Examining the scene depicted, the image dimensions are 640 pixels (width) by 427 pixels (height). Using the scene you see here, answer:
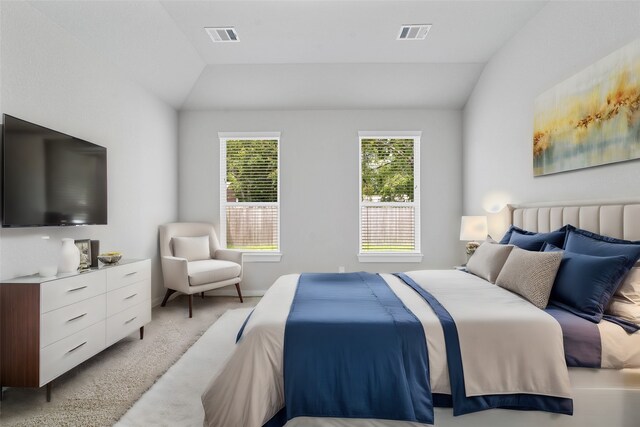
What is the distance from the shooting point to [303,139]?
4.91 metres

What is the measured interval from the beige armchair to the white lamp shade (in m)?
2.78

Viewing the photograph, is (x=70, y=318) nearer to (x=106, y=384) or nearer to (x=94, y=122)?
(x=106, y=384)

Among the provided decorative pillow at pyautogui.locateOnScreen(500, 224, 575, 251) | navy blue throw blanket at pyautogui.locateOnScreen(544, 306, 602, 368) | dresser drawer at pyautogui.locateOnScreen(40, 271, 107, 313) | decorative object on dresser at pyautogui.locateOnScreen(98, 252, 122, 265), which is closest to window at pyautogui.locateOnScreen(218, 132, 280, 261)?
decorative object on dresser at pyautogui.locateOnScreen(98, 252, 122, 265)

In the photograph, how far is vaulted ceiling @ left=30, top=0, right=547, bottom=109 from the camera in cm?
317

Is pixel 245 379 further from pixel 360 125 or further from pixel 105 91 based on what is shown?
pixel 360 125

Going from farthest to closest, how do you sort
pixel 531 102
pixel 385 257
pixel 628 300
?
pixel 385 257
pixel 531 102
pixel 628 300

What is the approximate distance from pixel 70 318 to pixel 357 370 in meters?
1.93

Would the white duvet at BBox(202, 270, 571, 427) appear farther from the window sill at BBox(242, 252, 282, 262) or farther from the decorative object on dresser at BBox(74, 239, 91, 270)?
the window sill at BBox(242, 252, 282, 262)

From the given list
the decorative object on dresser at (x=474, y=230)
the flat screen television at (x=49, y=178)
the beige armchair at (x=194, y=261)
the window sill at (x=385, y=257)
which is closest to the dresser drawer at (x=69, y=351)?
the flat screen television at (x=49, y=178)

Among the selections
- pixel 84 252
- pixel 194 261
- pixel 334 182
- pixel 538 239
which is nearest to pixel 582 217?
pixel 538 239

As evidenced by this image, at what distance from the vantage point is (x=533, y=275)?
2131mm

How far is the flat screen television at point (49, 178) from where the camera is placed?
7.29 feet

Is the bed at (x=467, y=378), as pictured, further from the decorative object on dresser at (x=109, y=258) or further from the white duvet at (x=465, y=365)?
the decorative object on dresser at (x=109, y=258)

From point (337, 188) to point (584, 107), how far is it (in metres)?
2.92
